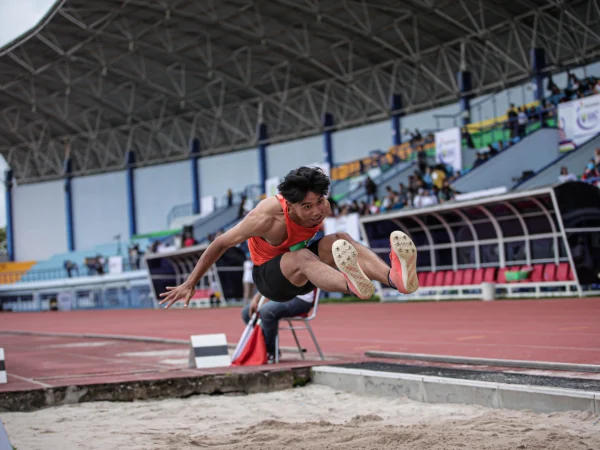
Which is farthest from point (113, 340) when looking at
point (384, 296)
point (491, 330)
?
point (384, 296)

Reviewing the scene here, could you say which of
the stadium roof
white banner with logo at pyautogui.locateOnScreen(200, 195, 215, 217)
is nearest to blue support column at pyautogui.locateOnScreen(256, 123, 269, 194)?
the stadium roof

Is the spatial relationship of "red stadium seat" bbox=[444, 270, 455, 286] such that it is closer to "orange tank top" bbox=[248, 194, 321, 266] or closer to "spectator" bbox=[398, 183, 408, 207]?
"spectator" bbox=[398, 183, 408, 207]

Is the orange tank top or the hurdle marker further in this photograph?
the hurdle marker

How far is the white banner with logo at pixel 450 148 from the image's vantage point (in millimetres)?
26812

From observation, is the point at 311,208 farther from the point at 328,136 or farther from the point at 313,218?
the point at 328,136

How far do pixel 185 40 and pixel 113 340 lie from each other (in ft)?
89.7

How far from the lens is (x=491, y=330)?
38.5 feet

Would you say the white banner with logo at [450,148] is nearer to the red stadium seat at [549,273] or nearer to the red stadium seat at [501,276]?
the red stadium seat at [501,276]

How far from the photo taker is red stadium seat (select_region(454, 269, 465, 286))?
2236 centimetres

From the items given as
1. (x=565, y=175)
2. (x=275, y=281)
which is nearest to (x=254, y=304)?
(x=275, y=281)


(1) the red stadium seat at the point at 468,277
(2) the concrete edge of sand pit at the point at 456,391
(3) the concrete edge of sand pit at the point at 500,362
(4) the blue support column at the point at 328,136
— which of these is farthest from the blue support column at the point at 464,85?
(2) the concrete edge of sand pit at the point at 456,391

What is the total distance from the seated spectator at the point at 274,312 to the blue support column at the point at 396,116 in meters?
32.9

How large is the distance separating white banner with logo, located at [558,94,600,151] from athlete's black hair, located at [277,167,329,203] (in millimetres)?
19271

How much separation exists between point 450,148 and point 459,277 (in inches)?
255
